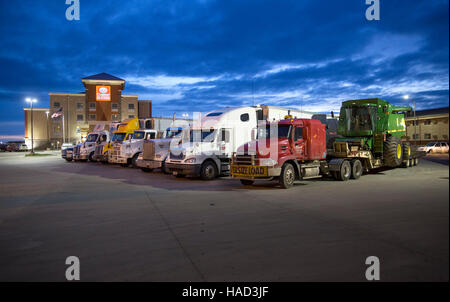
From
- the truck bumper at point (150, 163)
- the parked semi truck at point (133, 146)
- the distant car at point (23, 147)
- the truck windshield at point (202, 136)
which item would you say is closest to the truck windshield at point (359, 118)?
the truck windshield at point (202, 136)

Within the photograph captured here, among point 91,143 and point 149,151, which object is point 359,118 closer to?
point 149,151

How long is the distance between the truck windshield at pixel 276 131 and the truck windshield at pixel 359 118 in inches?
237

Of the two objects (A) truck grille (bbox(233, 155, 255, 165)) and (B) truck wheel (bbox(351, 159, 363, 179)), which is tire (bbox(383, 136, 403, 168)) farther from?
(A) truck grille (bbox(233, 155, 255, 165))

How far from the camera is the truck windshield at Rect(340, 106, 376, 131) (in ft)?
54.4

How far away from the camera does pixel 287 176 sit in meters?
11.9

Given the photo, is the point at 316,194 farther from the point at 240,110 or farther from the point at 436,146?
the point at 436,146

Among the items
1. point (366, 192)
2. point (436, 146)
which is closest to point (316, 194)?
point (366, 192)

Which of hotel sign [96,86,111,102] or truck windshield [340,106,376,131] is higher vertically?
hotel sign [96,86,111,102]

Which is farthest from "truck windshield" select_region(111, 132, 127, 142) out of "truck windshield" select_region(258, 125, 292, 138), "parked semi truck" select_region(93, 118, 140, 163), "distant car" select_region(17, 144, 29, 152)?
"distant car" select_region(17, 144, 29, 152)

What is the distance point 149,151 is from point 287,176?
860 cm

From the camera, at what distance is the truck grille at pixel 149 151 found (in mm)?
17294

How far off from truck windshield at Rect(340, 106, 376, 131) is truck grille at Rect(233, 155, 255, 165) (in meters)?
7.63

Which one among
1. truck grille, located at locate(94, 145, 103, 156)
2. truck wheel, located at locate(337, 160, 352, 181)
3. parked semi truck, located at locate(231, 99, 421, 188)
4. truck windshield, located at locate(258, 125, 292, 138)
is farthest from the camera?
truck grille, located at locate(94, 145, 103, 156)

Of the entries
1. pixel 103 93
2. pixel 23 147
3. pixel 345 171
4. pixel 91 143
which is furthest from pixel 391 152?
pixel 23 147
